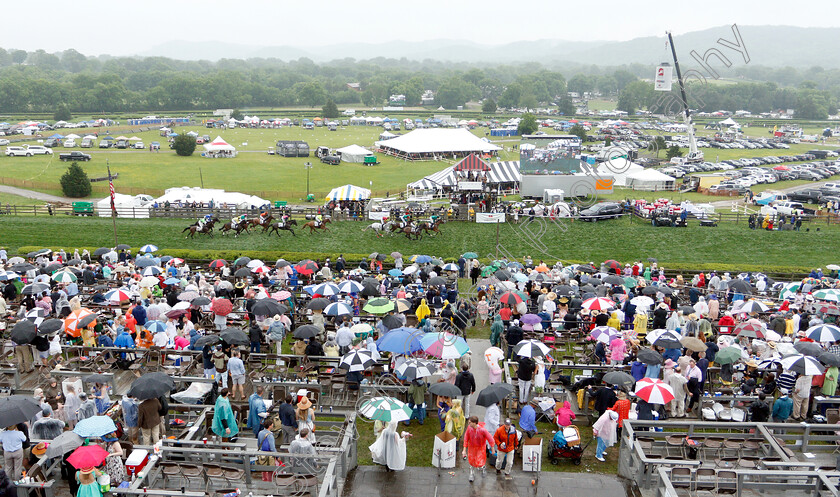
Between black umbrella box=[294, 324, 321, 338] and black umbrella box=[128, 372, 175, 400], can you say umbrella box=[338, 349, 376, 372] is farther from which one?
black umbrella box=[128, 372, 175, 400]

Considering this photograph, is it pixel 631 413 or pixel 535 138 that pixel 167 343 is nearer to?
pixel 631 413

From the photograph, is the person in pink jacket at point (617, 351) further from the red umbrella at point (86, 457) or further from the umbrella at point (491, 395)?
the red umbrella at point (86, 457)

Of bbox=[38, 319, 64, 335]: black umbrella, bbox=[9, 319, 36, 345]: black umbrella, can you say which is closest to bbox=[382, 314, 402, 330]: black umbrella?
bbox=[38, 319, 64, 335]: black umbrella

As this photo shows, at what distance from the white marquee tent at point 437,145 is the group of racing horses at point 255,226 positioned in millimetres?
36513

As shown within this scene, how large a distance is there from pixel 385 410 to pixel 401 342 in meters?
3.35

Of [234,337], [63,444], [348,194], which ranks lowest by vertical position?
[63,444]


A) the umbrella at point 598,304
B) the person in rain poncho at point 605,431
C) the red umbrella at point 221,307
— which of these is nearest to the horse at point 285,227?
the red umbrella at point 221,307

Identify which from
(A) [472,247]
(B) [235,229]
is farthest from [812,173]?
(B) [235,229]

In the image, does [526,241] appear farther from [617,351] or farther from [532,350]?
[532,350]

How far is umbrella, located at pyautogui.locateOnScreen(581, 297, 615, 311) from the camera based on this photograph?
1764 cm

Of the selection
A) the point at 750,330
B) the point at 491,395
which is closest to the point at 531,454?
the point at 491,395

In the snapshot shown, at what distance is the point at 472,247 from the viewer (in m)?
32.0

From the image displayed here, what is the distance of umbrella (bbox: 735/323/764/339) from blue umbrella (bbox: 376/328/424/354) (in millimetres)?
8798

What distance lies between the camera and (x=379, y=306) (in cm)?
1744
